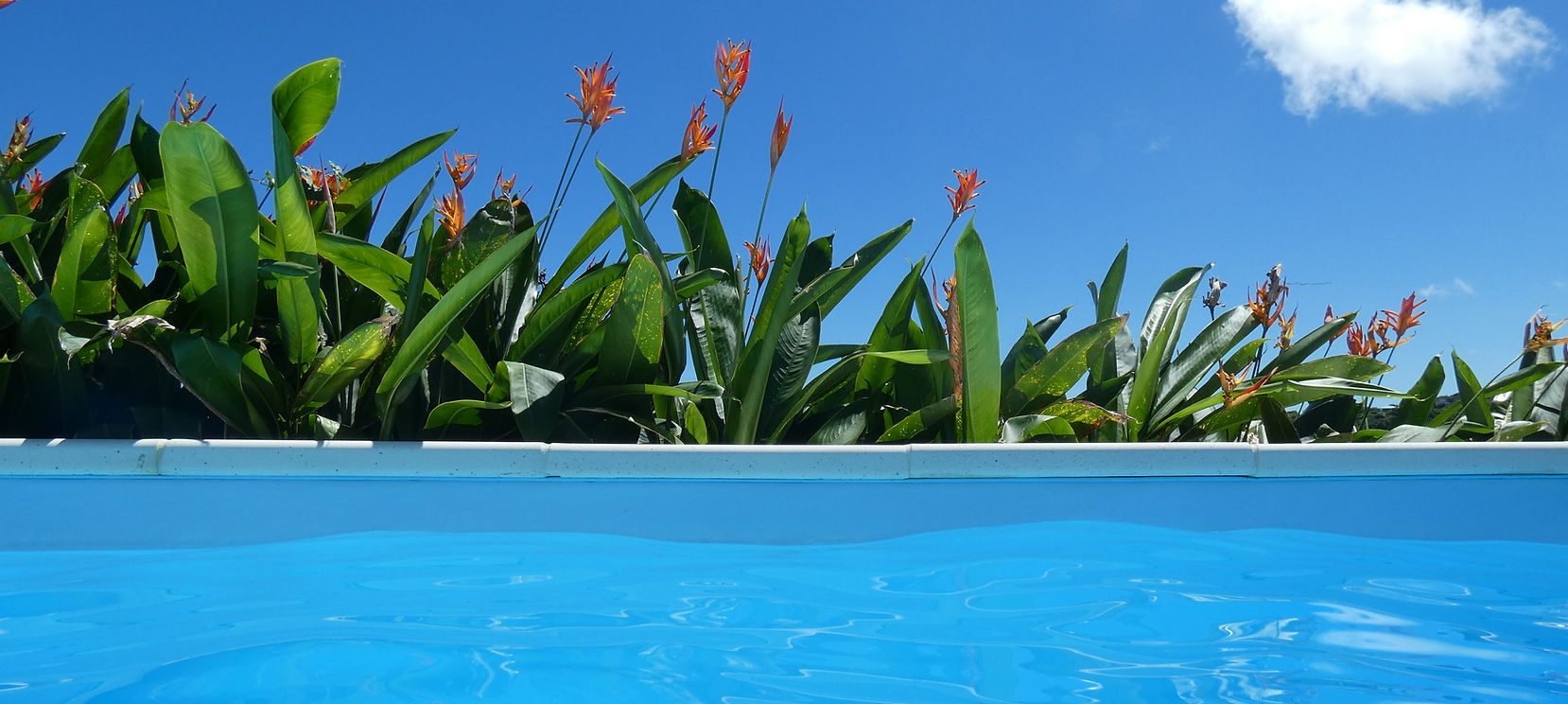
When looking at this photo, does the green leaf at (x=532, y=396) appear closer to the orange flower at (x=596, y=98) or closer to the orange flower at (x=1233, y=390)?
the orange flower at (x=596, y=98)

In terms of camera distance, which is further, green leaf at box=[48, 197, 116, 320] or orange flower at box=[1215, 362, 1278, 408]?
orange flower at box=[1215, 362, 1278, 408]

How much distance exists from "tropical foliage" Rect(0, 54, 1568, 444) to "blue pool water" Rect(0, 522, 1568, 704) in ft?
0.92

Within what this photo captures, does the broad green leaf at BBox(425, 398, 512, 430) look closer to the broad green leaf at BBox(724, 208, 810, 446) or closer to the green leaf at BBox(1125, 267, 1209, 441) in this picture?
the broad green leaf at BBox(724, 208, 810, 446)

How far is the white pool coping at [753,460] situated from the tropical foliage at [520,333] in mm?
114

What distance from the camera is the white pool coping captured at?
1215 millimetres

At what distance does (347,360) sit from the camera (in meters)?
1.28

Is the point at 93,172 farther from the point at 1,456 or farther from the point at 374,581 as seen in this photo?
the point at 374,581

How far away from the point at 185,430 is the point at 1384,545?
1.84 meters

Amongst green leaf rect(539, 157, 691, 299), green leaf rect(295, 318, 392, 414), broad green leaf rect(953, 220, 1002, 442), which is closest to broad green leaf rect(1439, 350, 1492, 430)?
broad green leaf rect(953, 220, 1002, 442)

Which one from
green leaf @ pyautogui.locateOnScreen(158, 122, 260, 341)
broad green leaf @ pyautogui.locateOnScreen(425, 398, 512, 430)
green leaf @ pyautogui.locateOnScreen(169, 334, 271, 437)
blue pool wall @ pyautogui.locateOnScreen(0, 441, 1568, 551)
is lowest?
blue pool wall @ pyautogui.locateOnScreen(0, 441, 1568, 551)

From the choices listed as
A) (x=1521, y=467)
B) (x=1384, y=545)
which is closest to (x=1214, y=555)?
(x=1384, y=545)

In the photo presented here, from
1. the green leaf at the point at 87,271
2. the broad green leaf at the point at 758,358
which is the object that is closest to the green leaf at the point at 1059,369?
the broad green leaf at the point at 758,358

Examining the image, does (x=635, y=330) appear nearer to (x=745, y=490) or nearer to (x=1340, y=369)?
(x=745, y=490)

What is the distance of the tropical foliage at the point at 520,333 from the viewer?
1.31m
